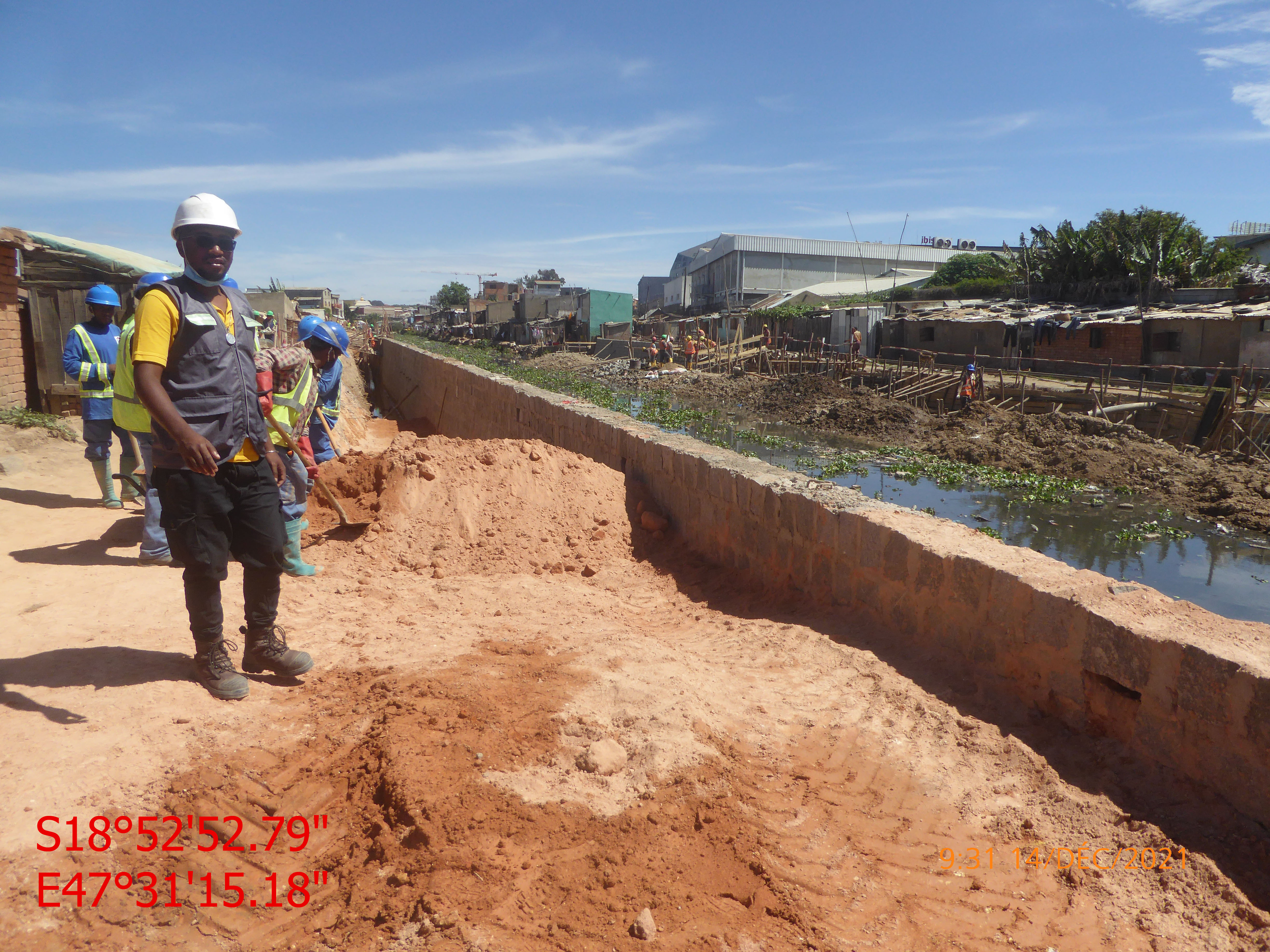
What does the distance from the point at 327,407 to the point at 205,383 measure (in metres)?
2.90

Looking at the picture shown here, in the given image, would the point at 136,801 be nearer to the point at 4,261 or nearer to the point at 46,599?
the point at 46,599

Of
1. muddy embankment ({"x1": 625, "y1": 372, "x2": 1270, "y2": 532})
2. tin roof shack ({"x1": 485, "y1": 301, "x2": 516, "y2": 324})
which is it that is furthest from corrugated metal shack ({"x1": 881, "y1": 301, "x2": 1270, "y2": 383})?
tin roof shack ({"x1": 485, "y1": 301, "x2": 516, "y2": 324})

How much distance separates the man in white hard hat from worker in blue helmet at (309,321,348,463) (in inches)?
90.5

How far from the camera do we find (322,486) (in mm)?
5301

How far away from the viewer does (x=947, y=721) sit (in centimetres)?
293

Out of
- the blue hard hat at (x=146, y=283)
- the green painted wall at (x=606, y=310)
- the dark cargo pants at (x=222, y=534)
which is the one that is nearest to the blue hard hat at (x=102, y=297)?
the blue hard hat at (x=146, y=283)

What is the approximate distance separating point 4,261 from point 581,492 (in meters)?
7.69

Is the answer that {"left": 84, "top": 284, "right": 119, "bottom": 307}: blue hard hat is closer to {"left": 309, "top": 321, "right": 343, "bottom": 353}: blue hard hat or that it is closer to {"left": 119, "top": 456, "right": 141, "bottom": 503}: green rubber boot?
{"left": 119, "top": 456, "right": 141, "bottom": 503}: green rubber boot

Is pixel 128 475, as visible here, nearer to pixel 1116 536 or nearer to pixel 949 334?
pixel 1116 536

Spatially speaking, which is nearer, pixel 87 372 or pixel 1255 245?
pixel 87 372

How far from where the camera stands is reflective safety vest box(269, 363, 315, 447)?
14.7ft

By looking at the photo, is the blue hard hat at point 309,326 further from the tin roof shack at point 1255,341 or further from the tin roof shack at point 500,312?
the tin roof shack at point 500,312

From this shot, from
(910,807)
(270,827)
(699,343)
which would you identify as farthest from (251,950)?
(699,343)

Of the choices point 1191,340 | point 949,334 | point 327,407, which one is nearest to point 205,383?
point 327,407
